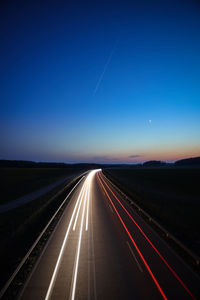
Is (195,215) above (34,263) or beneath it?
beneath

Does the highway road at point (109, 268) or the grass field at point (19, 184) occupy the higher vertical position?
the grass field at point (19, 184)

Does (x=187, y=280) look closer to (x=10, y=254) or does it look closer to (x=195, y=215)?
(x=10, y=254)

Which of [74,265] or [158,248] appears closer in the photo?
[74,265]

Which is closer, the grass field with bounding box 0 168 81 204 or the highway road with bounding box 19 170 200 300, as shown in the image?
the highway road with bounding box 19 170 200 300

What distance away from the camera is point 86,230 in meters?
14.1

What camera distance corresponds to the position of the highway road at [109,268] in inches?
283

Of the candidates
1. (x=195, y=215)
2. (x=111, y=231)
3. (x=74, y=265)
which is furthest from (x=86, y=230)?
(x=195, y=215)

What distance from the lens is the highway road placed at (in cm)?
720

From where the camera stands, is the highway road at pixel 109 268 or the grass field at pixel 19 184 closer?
the highway road at pixel 109 268

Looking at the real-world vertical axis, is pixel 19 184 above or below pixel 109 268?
above

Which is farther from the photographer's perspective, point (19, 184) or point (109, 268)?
point (19, 184)

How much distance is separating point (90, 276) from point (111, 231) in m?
5.83

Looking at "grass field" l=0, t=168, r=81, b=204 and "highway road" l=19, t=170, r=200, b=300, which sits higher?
"grass field" l=0, t=168, r=81, b=204

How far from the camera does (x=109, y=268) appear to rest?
29.0 feet
